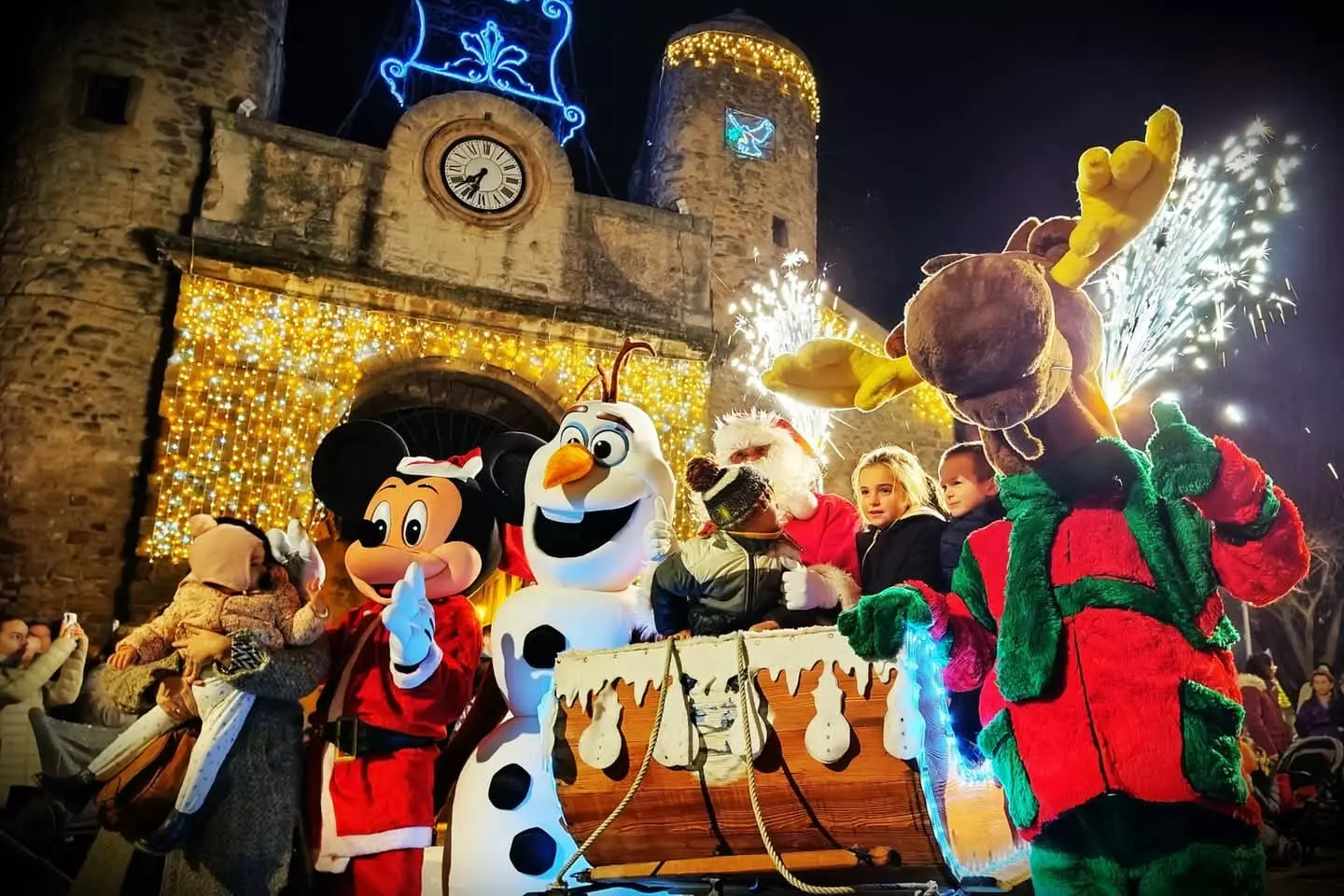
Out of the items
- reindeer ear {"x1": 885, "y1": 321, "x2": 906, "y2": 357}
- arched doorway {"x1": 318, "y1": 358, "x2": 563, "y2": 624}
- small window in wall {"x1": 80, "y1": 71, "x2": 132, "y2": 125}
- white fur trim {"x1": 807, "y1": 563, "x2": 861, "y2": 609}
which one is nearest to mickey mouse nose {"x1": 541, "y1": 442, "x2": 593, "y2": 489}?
white fur trim {"x1": 807, "y1": 563, "x2": 861, "y2": 609}

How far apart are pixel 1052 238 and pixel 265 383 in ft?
26.2

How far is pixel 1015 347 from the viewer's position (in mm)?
2193

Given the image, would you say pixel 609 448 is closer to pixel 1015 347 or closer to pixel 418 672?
pixel 418 672

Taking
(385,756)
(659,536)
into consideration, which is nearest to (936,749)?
(659,536)

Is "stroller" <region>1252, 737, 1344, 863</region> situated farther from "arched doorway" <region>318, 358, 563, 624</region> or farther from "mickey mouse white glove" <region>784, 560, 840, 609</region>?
"arched doorway" <region>318, 358, 563, 624</region>

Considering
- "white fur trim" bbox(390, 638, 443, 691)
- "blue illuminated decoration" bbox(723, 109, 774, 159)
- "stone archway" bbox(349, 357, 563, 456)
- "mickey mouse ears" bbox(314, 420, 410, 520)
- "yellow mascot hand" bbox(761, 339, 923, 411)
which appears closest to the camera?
"yellow mascot hand" bbox(761, 339, 923, 411)

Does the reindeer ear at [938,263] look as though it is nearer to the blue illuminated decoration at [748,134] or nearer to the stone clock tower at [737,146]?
the stone clock tower at [737,146]

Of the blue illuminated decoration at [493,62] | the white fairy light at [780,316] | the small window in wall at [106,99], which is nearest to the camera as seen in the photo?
the small window in wall at [106,99]

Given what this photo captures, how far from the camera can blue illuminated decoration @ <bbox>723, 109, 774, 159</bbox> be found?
11.9 metres

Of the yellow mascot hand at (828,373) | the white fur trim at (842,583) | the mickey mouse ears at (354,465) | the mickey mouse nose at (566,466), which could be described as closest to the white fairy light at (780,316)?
the mickey mouse ears at (354,465)

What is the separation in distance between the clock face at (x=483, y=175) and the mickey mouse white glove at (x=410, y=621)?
7436mm

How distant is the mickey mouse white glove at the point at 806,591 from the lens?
3025mm

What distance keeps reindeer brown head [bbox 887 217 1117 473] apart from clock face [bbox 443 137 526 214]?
334 inches

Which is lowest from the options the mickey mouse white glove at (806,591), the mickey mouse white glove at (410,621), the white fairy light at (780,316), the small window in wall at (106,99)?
the mickey mouse white glove at (410,621)
